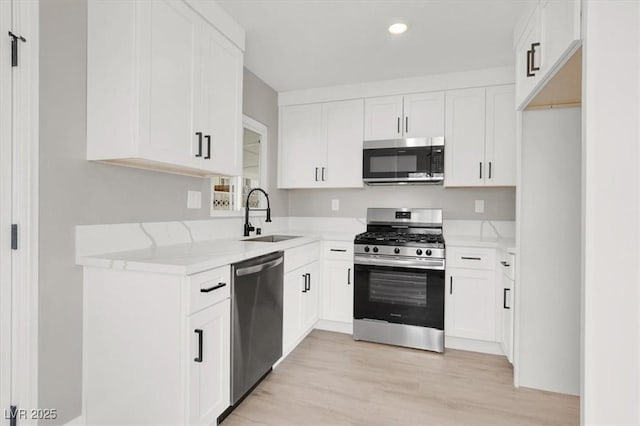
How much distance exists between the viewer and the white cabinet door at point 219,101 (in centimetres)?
204

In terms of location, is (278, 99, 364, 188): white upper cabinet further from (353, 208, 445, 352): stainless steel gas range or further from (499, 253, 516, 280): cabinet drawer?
(499, 253, 516, 280): cabinet drawer

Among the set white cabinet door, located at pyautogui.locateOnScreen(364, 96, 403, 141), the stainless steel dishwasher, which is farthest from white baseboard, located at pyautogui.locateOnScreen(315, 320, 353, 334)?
white cabinet door, located at pyautogui.locateOnScreen(364, 96, 403, 141)

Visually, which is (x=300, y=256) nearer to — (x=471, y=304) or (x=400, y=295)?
(x=400, y=295)

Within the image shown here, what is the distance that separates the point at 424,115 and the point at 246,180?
6.01 ft

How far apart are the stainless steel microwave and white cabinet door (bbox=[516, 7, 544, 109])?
955mm

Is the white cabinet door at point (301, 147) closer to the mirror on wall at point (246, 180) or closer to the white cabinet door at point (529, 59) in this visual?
the mirror on wall at point (246, 180)

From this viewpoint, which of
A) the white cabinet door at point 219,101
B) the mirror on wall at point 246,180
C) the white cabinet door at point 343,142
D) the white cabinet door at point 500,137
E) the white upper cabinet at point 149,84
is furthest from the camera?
the white cabinet door at point 343,142

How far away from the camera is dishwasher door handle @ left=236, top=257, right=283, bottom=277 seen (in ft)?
6.24

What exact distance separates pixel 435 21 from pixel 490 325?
7.92 feet

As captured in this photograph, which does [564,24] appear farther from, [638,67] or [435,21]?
[435,21]

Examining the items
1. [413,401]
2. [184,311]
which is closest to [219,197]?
[184,311]
